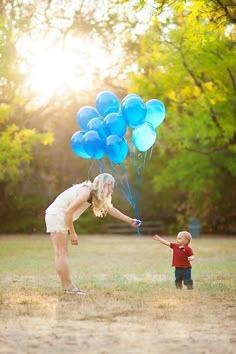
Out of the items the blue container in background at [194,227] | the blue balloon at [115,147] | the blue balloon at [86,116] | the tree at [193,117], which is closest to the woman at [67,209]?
the blue balloon at [115,147]

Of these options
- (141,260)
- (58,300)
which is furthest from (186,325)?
(141,260)

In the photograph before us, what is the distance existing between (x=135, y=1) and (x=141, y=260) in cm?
693

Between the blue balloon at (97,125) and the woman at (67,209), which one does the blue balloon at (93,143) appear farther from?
the woman at (67,209)

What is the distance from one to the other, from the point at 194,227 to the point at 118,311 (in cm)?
2212

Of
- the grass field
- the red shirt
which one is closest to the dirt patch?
the grass field

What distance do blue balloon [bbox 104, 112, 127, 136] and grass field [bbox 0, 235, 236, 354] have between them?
2.58m

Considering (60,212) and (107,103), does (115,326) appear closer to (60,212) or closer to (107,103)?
(60,212)

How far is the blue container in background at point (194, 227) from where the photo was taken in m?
30.4

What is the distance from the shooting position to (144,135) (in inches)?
492

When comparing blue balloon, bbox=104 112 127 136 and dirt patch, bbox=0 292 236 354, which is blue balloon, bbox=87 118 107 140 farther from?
dirt patch, bbox=0 292 236 354

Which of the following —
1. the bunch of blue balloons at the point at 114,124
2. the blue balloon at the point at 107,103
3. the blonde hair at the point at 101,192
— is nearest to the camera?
the blonde hair at the point at 101,192

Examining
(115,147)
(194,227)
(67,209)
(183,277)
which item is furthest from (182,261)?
(194,227)

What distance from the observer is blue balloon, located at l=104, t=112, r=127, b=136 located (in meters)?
12.0

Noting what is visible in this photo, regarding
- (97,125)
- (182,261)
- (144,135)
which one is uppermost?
(97,125)
